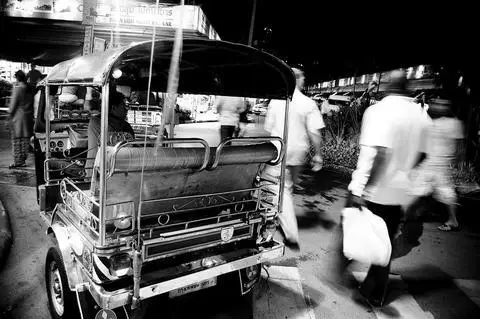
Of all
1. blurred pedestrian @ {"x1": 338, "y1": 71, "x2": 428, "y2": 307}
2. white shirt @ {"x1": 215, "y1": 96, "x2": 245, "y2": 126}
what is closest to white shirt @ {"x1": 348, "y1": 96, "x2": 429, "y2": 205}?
blurred pedestrian @ {"x1": 338, "y1": 71, "x2": 428, "y2": 307}

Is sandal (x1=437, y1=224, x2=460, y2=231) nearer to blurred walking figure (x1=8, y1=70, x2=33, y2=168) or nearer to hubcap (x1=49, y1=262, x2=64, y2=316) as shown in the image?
hubcap (x1=49, y1=262, x2=64, y2=316)

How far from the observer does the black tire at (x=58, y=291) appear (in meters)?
2.55

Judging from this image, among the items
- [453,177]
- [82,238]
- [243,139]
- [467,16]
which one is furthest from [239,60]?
[467,16]

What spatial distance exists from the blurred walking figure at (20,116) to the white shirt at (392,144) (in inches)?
281

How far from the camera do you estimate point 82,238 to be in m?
2.50

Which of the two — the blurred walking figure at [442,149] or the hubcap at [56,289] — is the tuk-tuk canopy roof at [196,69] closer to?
the hubcap at [56,289]

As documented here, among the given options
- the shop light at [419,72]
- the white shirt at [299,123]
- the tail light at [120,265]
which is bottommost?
the tail light at [120,265]

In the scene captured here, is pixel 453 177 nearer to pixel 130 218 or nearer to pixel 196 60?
pixel 196 60

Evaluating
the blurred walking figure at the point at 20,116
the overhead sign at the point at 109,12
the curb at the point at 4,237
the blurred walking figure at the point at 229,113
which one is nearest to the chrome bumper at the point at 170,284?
the curb at the point at 4,237

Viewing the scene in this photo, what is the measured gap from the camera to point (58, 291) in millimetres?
2883

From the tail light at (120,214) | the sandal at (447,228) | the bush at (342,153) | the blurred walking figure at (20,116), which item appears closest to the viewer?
the tail light at (120,214)

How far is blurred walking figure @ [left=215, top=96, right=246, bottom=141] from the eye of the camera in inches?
295

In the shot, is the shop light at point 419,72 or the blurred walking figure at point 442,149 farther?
the shop light at point 419,72

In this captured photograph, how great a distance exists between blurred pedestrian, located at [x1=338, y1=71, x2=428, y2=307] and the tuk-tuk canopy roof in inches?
35.3
